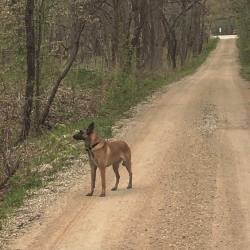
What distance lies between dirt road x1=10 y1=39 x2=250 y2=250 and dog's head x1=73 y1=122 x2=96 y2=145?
39.2 inches

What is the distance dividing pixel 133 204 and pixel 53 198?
1.55 metres

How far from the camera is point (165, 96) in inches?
1022

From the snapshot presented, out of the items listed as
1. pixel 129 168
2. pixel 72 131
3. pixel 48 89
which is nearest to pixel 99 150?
pixel 129 168

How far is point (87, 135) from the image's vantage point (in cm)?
977

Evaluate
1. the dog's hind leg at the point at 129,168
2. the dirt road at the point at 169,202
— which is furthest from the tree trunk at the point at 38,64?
the dog's hind leg at the point at 129,168

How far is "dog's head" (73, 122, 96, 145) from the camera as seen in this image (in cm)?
A: 971

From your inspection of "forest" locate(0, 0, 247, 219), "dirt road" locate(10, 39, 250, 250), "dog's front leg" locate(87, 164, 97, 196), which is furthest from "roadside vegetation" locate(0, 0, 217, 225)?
"dirt road" locate(10, 39, 250, 250)

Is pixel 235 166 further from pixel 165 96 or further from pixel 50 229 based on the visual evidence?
pixel 165 96

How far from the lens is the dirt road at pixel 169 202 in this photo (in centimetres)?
801

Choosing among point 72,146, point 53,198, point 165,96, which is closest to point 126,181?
point 53,198

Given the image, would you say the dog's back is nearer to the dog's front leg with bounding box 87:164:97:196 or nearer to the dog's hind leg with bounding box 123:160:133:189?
the dog's hind leg with bounding box 123:160:133:189

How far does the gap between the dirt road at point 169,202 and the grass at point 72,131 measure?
3.01ft

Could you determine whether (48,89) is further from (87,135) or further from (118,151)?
(87,135)

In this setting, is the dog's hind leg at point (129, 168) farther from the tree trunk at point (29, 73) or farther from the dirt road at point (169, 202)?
the tree trunk at point (29, 73)
